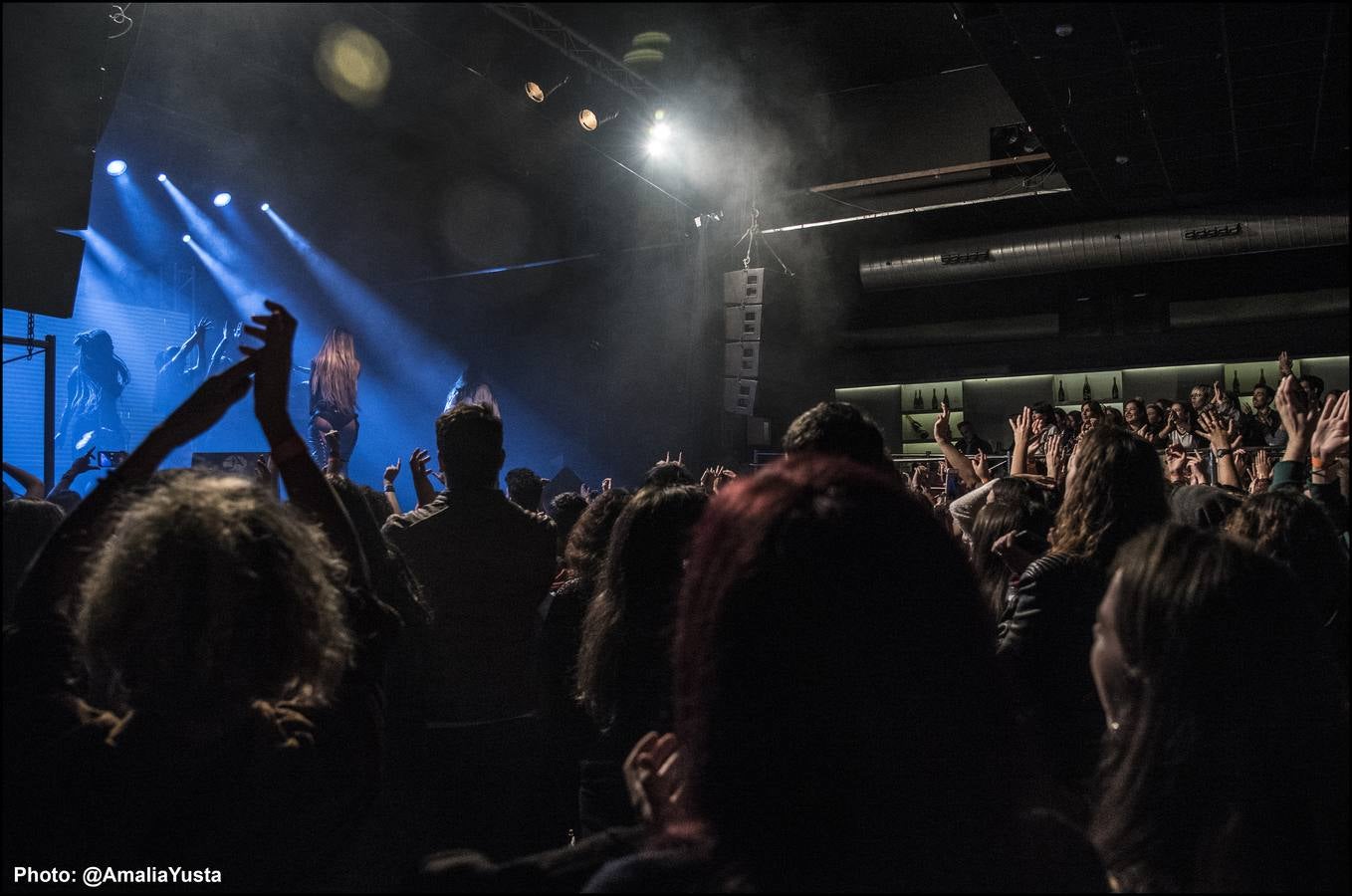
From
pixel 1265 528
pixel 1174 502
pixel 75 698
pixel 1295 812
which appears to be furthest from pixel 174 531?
pixel 1174 502

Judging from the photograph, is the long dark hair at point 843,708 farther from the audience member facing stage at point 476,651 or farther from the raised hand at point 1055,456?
the raised hand at point 1055,456

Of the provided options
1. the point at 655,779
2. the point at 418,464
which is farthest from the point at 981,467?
the point at 655,779

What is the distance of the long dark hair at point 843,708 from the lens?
730mm

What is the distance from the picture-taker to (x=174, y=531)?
45.6 inches

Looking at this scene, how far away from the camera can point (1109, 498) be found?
2.08m

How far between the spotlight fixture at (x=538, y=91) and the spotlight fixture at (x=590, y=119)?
31cm

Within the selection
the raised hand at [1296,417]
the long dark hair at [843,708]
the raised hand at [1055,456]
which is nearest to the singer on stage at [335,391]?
the raised hand at [1055,456]

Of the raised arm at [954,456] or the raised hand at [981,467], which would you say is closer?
the raised arm at [954,456]

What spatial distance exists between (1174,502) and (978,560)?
3.39 feet

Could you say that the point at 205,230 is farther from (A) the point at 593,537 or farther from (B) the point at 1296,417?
(B) the point at 1296,417

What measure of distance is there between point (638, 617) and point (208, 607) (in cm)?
91

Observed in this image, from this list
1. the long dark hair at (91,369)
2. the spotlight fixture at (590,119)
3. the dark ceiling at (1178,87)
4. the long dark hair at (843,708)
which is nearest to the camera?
the long dark hair at (843,708)

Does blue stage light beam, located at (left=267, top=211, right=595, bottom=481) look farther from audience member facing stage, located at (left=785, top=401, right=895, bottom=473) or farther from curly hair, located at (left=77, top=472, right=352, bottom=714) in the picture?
curly hair, located at (left=77, top=472, right=352, bottom=714)

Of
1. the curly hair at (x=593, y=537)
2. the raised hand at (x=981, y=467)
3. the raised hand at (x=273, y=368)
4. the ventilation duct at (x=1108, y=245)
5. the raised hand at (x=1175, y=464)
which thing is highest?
the ventilation duct at (x=1108, y=245)
